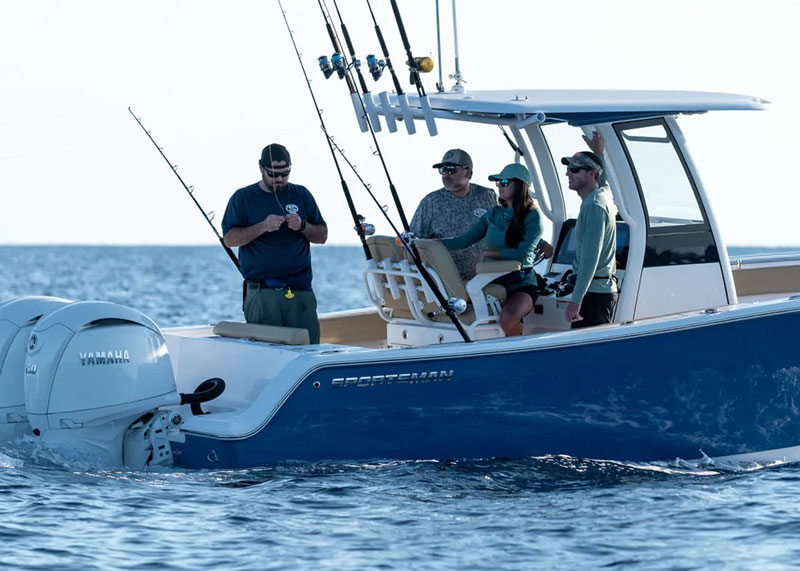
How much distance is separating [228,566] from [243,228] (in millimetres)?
2697

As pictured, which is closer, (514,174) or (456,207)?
(514,174)

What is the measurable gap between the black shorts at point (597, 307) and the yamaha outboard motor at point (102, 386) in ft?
7.93

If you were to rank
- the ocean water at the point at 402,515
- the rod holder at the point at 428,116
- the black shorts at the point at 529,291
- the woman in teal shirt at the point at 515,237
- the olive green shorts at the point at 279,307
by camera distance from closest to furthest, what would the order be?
the ocean water at the point at 402,515, the rod holder at the point at 428,116, the woman in teal shirt at the point at 515,237, the black shorts at the point at 529,291, the olive green shorts at the point at 279,307

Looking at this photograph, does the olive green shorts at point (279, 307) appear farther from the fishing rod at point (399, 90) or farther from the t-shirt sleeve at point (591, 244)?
the t-shirt sleeve at point (591, 244)

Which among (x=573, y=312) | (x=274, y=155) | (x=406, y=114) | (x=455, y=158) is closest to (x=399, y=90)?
(x=406, y=114)

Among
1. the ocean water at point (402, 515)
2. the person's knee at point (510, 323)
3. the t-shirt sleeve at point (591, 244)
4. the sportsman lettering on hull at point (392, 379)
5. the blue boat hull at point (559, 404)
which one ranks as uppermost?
the t-shirt sleeve at point (591, 244)

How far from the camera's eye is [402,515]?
705 centimetres

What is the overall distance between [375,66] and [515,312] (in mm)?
1691

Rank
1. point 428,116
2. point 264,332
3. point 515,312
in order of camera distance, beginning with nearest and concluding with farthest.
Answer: point 428,116 → point 515,312 → point 264,332

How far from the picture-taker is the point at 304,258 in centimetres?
869

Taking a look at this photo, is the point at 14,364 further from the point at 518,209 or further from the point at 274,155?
the point at 518,209

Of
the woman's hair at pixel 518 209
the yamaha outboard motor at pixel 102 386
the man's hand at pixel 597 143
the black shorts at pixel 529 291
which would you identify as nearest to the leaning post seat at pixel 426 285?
the black shorts at pixel 529 291

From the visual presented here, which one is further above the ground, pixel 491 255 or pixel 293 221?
pixel 293 221

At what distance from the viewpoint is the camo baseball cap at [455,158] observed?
847cm
